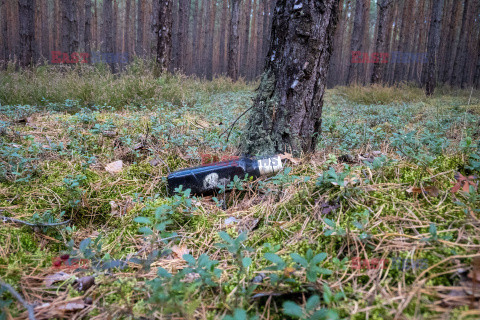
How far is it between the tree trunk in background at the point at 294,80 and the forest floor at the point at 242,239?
0.27 meters

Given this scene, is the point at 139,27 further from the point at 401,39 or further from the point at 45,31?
the point at 401,39

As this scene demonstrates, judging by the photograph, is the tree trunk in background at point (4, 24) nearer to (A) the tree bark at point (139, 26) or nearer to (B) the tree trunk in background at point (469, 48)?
(A) the tree bark at point (139, 26)

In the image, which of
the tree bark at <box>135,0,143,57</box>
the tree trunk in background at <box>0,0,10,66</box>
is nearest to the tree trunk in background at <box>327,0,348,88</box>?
the tree bark at <box>135,0,143,57</box>

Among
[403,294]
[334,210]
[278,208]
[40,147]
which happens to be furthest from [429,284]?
[40,147]

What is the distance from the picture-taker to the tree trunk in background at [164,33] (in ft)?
25.1

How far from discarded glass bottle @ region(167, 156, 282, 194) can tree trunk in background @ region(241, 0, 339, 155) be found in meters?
0.28

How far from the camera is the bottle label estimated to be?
208 cm

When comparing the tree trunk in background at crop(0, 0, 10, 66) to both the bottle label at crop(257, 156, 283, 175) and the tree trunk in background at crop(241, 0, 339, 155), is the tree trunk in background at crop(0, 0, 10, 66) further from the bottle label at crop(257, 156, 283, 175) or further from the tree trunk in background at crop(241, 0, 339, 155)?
the bottle label at crop(257, 156, 283, 175)

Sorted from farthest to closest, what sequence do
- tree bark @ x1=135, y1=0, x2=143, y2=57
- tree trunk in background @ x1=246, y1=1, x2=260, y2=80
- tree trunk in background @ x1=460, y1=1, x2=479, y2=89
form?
tree trunk in background @ x1=246, y1=1, x2=260, y2=80, tree bark @ x1=135, y1=0, x2=143, y2=57, tree trunk in background @ x1=460, y1=1, x2=479, y2=89

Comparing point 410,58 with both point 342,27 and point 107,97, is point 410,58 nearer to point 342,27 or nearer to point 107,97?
point 342,27

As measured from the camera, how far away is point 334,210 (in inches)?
53.3

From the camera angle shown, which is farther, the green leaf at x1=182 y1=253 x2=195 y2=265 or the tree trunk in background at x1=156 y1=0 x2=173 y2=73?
the tree trunk in background at x1=156 y1=0 x2=173 y2=73

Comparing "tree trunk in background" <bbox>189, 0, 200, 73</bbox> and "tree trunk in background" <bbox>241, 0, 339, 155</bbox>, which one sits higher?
"tree trunk in background" <bbox>189, 0, 200, 73</bbox>

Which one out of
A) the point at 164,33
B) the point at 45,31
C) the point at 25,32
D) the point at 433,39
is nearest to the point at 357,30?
the point at 433,39
